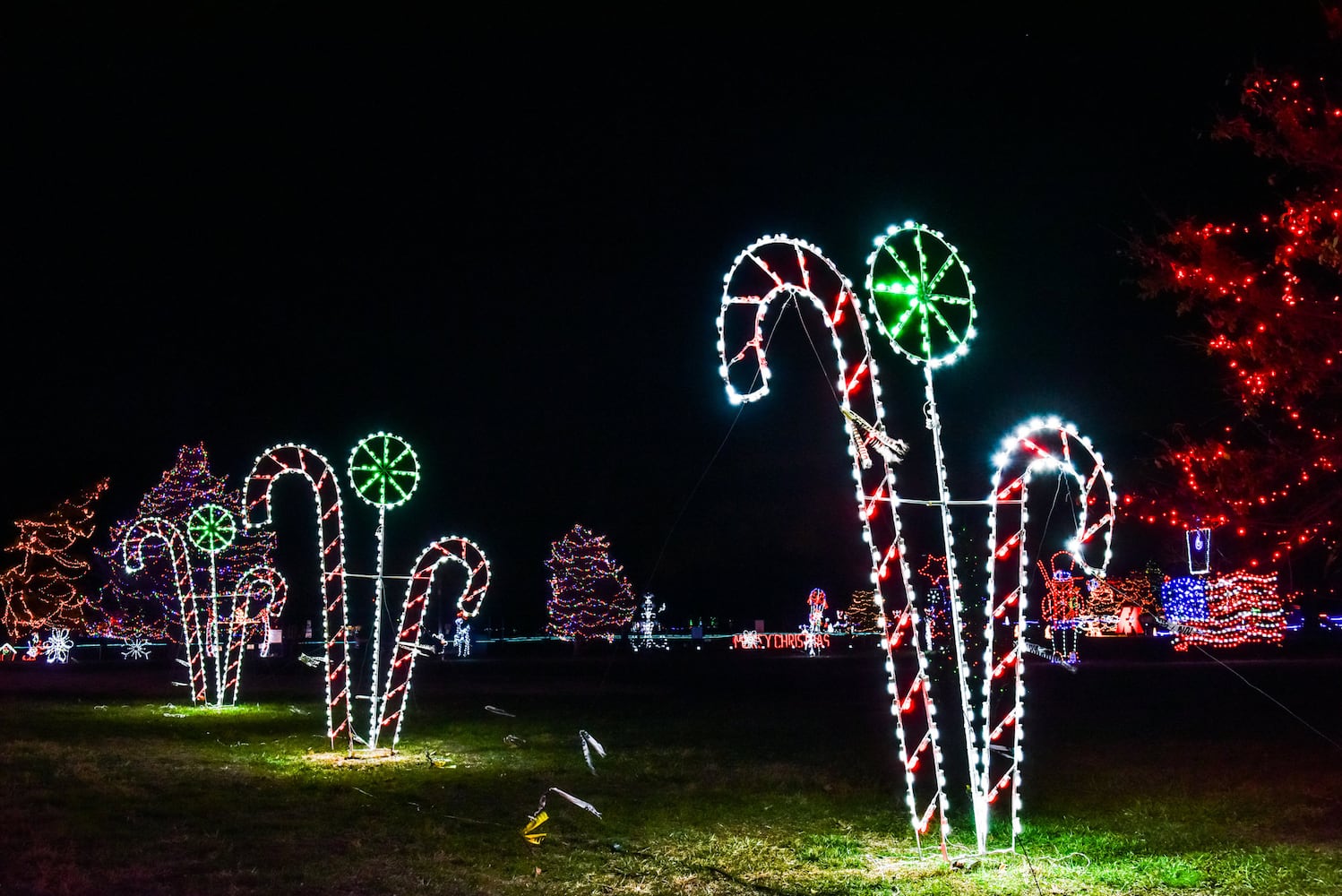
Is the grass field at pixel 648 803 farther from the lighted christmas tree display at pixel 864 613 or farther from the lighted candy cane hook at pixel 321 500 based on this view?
the lighted christmas tree display at pixel 864 613

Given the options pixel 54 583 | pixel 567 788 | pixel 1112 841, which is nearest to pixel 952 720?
pixel 1112 841

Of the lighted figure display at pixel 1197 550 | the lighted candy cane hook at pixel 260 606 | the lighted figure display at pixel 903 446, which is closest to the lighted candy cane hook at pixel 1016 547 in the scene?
the lighted figure display at pixel 903 446

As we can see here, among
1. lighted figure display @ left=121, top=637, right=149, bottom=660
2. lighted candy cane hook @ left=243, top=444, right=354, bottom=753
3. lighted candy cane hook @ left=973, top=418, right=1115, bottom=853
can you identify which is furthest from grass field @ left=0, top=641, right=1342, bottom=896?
lighted figure display @ left=121, top=637, right=149, bottom=660

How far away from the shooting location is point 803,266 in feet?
25.2

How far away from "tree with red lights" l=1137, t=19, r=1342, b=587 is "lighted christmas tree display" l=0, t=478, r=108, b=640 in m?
39.5

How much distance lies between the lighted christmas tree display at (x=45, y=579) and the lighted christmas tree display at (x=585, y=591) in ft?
57.0

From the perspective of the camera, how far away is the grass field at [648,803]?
7.25 metres

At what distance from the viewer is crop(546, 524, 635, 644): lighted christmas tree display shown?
51.2m

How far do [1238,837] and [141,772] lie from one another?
935 cm

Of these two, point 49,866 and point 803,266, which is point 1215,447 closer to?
point 803,266

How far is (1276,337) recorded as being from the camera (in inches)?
441

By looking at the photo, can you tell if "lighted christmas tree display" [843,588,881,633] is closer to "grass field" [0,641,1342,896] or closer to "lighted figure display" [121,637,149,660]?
"lighted figure display" [121,637,149,660]

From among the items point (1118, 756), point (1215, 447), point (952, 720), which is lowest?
point (1118, 756)

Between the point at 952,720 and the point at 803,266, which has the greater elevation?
the point at 803,266
